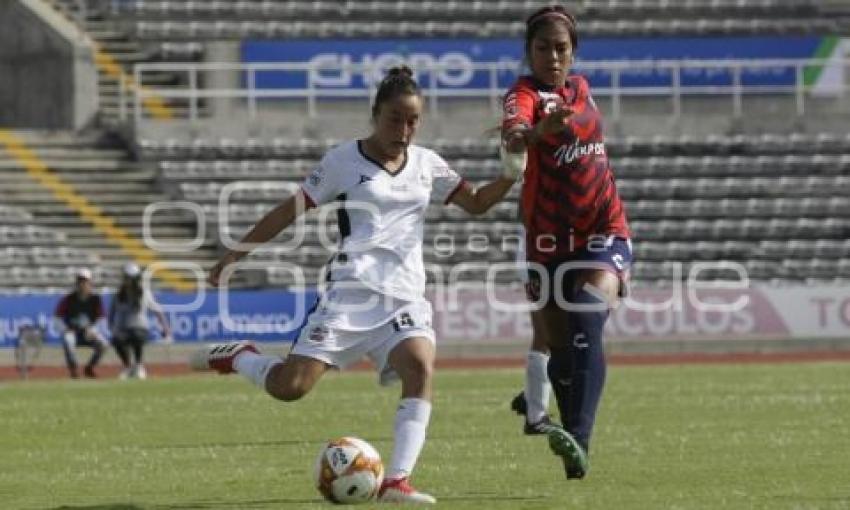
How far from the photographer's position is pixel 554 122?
1075 cm

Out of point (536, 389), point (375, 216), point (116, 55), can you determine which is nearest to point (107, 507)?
point (375, 216)

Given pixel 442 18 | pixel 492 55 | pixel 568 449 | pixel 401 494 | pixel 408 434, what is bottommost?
pixel 401 494

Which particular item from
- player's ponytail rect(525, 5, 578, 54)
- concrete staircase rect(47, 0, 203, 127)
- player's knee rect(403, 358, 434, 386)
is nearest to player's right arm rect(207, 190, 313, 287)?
player's knee rect(403, 358, 434, 386)

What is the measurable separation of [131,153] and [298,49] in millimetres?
4286

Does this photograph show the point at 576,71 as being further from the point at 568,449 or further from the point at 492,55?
the point at 568,449

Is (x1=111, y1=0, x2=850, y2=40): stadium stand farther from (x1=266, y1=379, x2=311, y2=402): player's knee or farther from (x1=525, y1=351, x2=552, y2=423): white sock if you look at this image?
(x1=266, y1=379, x2=311, y2=402): player's knee

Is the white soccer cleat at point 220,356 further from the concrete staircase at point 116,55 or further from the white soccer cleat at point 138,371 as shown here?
the concrete staircase at point 116,55

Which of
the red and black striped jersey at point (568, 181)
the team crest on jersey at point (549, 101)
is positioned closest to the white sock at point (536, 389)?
the red and black striped jersey at point (568, 181)

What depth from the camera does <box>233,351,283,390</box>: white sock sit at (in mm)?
11398


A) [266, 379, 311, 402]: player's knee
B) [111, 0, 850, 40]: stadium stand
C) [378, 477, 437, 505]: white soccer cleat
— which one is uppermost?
[111, 0, 850, 40]: stadium stand

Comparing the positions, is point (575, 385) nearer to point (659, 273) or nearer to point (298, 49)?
point (659, 273)

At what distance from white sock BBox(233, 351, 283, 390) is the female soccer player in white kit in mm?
97

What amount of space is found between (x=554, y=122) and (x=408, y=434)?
5.46 ft

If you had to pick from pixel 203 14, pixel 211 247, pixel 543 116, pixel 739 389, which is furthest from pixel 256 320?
pixel 543 116
